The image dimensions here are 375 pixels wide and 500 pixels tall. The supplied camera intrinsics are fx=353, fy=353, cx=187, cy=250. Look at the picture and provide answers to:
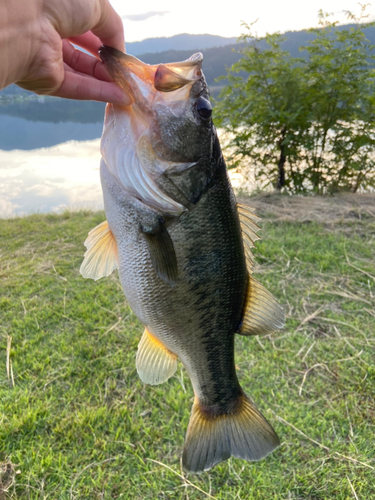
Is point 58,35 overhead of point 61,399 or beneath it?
overhead

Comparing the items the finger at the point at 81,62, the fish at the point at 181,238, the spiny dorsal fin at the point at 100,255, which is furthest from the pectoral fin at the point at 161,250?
the finger at the point at 81,62

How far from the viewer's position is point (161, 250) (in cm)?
122

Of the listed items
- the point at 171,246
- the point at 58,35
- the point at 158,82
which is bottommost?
the point at 171,246

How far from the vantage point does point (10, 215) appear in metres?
7.14

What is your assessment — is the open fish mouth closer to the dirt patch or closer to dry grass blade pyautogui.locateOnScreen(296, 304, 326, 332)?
dry grass blade pyautogui.locateOnScreen(296, 304, 326, 332)

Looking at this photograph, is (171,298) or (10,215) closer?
(171,298)

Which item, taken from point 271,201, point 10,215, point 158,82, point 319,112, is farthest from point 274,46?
point 158,82

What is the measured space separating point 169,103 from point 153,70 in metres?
0.11

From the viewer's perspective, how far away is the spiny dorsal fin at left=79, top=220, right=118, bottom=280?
143 cm

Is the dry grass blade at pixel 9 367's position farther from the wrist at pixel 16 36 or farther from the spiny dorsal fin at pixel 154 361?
the wrist at pixel 16 36

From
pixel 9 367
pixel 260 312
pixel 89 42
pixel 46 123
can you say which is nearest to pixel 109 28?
pixel 89 42

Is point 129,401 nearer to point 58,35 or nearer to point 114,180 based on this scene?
point 114,180

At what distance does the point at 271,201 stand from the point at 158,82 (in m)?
5.96

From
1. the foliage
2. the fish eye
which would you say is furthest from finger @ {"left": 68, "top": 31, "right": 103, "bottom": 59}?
the foliage
